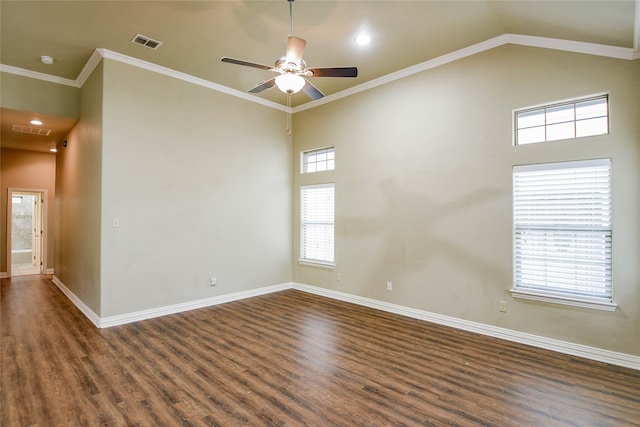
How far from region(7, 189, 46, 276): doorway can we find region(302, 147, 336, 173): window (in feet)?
22.2

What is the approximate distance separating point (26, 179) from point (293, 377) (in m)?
8.69

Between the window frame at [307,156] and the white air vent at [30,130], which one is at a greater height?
the white air vent at [30,130]

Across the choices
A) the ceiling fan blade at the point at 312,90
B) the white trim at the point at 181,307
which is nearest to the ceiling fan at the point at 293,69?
the ceiling fan blade at the point at 312,90

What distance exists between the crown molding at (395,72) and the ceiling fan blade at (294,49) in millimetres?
2391

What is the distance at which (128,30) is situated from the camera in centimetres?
368

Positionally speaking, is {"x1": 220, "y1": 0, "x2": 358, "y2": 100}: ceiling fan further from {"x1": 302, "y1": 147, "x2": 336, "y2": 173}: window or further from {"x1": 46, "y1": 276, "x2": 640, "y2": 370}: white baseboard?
{"x1": 46, "y1": 276, "x2": 640, "y2": 370}: white baseboard

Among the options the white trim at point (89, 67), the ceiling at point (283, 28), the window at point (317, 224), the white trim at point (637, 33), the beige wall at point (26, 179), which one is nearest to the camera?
the white trim at point (637, 33)

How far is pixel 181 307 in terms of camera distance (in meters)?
4.84

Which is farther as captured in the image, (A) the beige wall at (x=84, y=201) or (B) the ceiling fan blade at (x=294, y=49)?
(A) the beige wall at (x=84, y=201)

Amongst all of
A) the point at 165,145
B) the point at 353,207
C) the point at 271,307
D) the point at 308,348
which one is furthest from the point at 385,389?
the point at 165,145

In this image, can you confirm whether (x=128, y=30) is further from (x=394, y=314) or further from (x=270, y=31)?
(x=394, y=314)

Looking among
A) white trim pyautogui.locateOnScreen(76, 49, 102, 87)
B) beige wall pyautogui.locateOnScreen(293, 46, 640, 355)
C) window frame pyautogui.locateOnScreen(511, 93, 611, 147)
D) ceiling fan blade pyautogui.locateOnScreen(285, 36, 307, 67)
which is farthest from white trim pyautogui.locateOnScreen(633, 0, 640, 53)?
white trim pyautogui.locateOnScreen(76, 49, 102, 87)

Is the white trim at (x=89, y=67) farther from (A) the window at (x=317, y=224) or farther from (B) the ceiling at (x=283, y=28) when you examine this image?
(A) the window at (x=317, y=224)

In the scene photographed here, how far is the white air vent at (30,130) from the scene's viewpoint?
567 centimetres
